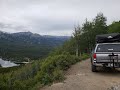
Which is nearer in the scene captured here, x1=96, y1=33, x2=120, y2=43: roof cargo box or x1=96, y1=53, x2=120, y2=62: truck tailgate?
x1=96, y1=53, x2=120, y2=62: truck tailgate

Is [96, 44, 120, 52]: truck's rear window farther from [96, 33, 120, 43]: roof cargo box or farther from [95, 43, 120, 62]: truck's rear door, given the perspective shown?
[96, 33, 120, 43]: roof cargo box

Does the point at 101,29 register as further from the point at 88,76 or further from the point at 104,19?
the point at 88,76

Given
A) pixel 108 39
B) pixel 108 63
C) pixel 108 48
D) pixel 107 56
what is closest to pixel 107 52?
pixel 107 56

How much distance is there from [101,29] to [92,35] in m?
3.06

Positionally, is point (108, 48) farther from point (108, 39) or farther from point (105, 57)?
point (108, 39)

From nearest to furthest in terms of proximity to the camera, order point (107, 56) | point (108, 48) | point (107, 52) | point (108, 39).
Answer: point (107, 56)
point (107, 52)
point (108, 48)
point (108, 39)

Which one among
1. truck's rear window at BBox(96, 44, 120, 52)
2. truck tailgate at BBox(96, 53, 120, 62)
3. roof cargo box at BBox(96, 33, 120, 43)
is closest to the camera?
truck tailgate at BBox(96, 53, 120, 62)

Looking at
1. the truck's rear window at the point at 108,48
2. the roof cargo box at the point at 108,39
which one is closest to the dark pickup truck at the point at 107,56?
the truck's rear window at the point at 108,48

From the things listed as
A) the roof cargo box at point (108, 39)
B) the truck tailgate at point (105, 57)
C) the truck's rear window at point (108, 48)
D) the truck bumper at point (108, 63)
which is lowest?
the truck bumper at point (108, 63)

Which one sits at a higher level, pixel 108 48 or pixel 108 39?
pixel 108 39

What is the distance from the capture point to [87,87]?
10.6m

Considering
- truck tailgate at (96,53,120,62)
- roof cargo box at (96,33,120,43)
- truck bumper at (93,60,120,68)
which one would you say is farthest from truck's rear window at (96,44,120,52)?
roof cargo box at (96,33,120,43)

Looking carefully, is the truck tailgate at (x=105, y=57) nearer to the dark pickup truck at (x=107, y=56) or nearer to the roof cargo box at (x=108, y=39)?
the dark pickup truck at (x=107, y=56)

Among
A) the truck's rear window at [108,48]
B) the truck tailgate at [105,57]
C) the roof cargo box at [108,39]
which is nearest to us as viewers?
the truck tailgate at [105,57]
